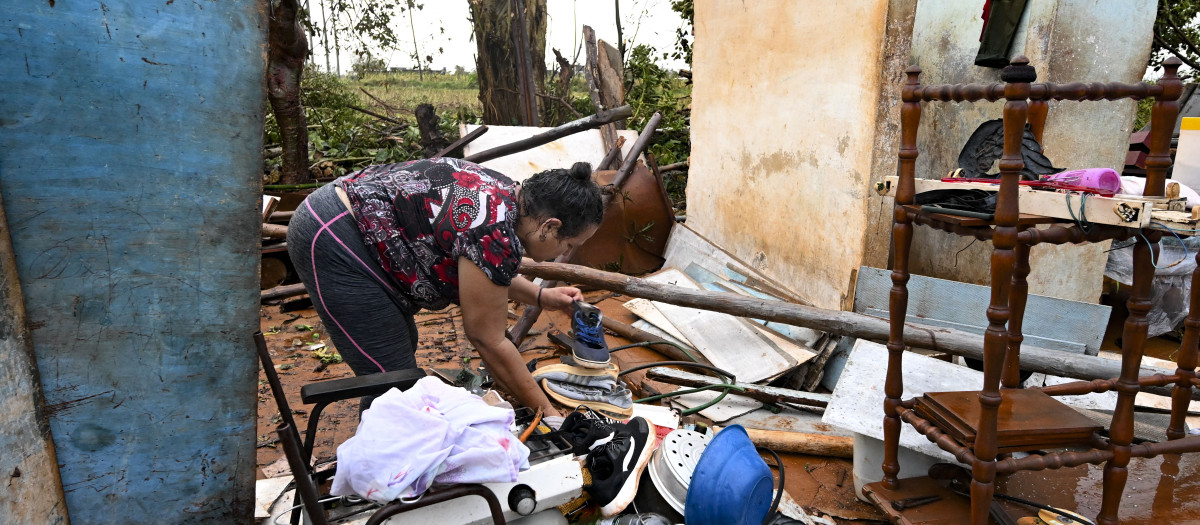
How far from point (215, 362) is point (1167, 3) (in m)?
9.85

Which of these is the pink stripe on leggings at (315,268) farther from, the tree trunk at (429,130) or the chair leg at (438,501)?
the tree trunk at (429,130)

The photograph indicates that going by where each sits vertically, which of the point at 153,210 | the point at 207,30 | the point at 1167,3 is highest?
the point at 1167,3

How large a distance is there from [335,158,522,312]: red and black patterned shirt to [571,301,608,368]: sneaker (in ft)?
1.91

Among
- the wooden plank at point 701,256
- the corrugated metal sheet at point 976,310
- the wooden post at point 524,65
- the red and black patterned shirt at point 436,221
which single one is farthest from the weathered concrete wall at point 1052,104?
the wooden post at point 524,65

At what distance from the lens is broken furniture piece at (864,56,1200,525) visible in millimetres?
2160

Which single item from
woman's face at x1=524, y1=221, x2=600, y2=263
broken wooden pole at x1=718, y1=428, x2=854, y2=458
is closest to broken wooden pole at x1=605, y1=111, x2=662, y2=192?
broken wooden pole at x1=718, y1=428, x2=854, y2=458

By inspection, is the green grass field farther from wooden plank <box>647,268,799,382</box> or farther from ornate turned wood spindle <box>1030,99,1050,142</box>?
ornate turned wood spindle <box>1030,99,1050,142</box>

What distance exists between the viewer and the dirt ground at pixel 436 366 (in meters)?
3.19

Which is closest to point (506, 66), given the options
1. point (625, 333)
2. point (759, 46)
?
point (759, 46)

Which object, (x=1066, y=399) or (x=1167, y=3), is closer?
(x=1066, y=399)

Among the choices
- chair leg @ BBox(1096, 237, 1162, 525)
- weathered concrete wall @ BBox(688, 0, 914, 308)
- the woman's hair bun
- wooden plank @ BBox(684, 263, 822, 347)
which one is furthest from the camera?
wooden plank @ BBox(684, 263, 822, 347)

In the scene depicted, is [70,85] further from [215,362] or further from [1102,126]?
[1102,126]

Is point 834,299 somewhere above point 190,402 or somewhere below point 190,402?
below

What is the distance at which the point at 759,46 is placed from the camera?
18.5 feet
